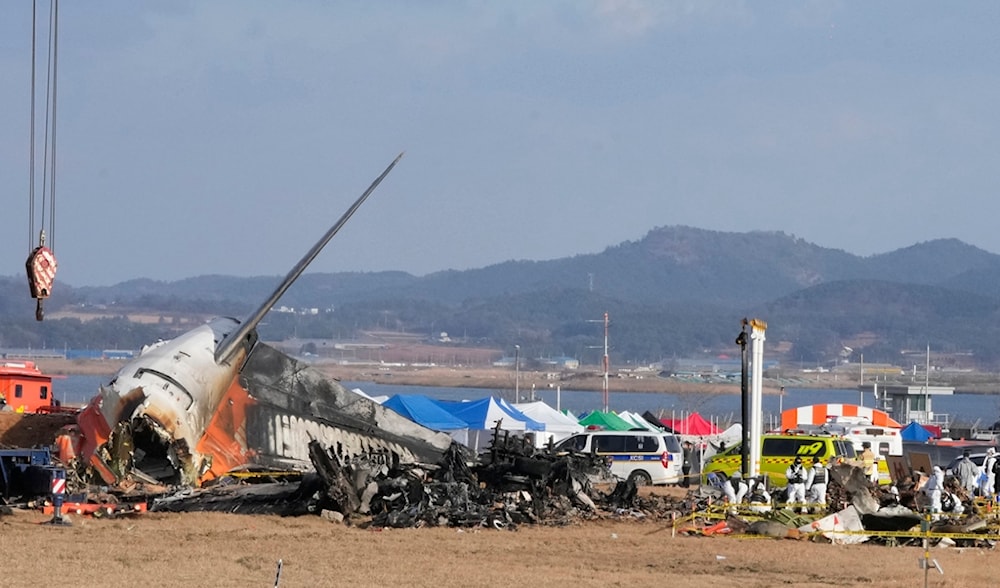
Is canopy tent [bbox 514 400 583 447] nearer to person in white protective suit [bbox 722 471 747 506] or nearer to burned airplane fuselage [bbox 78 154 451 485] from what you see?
burned airplane fuselage [bbox 78 154 451 485]

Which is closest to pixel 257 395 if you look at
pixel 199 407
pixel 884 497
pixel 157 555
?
pixel 199 407

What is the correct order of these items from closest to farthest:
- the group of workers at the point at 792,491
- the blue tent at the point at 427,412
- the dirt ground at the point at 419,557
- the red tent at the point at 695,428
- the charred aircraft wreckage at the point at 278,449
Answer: the dirt ground at the point at 419,557 < the charred aircraft wreckage at the point at 278,449 < the group of workers at the point at 792,491 < the blue tent at the point at 427,412 < the red tent at the point at 695,428

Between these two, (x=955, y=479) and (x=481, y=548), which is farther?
(x=955, y=479)

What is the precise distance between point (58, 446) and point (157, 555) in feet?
26.2

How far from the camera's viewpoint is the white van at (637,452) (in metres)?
40.4

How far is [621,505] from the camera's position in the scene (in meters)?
30.1

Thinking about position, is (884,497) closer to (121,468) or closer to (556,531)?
(556,531)

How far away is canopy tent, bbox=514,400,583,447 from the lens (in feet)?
173

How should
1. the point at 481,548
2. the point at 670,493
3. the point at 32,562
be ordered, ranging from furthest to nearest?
the point at 670,493
the point at 481,548
the point at 32,562

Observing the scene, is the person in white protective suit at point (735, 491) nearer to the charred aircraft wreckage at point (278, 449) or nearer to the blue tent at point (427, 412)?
the charred aircraft wreckage at point (278, 449)

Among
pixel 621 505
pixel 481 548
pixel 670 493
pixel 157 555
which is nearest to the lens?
pixel 157 555

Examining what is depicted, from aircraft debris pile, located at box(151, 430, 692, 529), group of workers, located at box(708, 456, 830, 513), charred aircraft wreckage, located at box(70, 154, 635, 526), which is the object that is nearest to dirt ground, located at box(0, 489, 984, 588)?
aircraft debris pile, located at box(151, 430, 692, 529)

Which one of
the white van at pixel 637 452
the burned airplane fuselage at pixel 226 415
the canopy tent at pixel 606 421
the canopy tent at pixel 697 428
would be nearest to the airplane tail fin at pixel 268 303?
the burned airplane fuselage at pixel 226 415

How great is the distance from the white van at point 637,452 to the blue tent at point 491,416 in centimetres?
928
